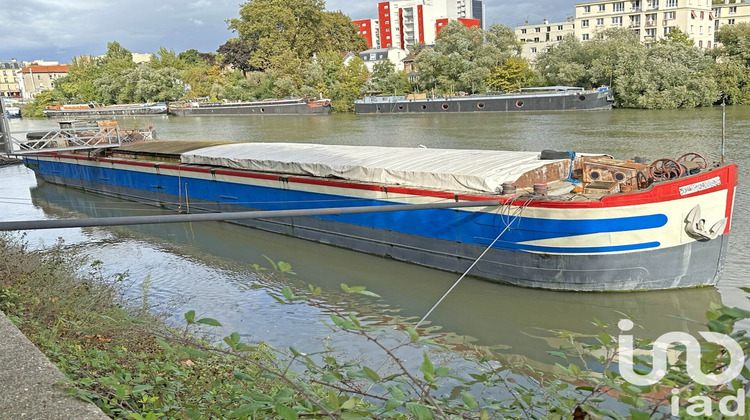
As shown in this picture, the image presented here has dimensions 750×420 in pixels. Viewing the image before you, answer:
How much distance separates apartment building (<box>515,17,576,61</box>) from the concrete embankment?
283ft

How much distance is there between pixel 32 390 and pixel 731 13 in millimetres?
86447

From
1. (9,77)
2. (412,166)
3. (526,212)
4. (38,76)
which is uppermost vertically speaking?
(9,77)

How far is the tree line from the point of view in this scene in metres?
45.8

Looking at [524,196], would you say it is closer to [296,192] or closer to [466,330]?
[466,330]

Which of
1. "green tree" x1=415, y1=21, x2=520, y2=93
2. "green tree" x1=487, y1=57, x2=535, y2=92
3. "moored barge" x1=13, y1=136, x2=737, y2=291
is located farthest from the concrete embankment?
"green tree" x1=487, y1=57, x2=535, y2=92

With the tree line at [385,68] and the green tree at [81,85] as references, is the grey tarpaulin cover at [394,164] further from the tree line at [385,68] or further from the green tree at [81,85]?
the green tree at [81,85]

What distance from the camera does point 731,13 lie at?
71.7m

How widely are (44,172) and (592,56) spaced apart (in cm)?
4611

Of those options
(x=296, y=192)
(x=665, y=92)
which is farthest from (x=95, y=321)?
(x=665, y=92)

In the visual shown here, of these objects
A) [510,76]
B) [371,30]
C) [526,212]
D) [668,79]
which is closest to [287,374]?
[526,212]

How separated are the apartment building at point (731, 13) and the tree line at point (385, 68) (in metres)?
21.9

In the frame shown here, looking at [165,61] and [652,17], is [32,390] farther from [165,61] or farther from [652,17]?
[165,61]

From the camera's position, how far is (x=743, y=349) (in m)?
2.36

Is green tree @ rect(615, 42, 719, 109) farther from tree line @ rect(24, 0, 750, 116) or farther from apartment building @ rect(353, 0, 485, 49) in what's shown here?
apartment building @ rect(353, 0, 485, 49)
